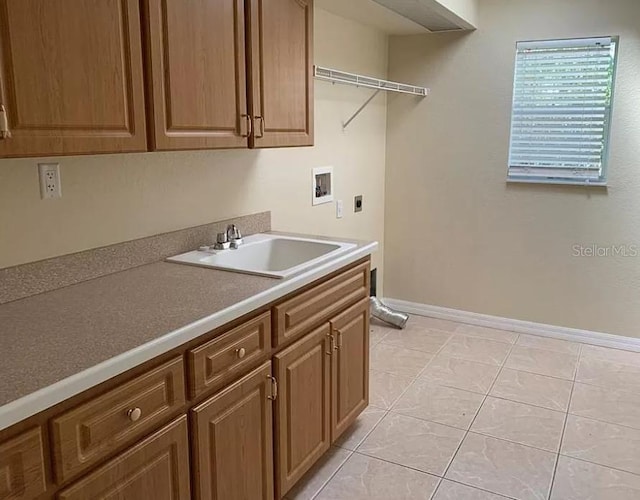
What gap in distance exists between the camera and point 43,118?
4.71 ft

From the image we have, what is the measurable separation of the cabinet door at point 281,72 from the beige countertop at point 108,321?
60cm

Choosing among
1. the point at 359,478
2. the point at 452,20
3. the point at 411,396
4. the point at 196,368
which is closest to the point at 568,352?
the point at 411,396

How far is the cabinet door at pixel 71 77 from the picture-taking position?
4.49 feet

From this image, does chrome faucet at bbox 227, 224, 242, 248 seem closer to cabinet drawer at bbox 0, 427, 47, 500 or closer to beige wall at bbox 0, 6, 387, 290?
beige wall at bbox 0, 6, 387, 290

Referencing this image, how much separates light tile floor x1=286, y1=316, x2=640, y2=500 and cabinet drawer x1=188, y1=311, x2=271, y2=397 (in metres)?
0.78

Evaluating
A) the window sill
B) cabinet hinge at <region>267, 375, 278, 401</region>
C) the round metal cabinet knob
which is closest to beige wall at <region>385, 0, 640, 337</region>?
the window sill

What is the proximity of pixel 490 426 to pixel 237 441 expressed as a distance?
58.8 inches

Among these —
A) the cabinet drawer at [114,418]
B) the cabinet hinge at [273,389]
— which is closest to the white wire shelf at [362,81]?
the cabinet hinge at [273,389]

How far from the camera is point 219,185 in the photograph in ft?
8.37

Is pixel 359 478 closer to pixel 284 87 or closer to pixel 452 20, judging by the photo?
pixel 284 87

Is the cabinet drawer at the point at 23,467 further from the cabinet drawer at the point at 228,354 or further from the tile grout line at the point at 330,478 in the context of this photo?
the tile grout line at the point at 330,478

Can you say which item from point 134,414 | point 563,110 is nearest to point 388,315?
point 563,110

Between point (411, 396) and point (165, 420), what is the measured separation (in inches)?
72.5

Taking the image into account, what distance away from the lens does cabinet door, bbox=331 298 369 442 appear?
238cm
